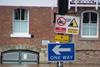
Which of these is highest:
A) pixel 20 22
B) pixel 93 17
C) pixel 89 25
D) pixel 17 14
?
pixel 17 14

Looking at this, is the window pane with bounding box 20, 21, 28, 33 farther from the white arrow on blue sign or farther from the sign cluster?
the white arrow on blue sign

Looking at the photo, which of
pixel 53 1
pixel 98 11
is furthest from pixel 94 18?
pixel 53 1

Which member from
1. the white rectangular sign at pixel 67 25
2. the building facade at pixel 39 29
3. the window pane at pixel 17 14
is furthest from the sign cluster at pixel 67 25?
the window pane at pixel 17 14

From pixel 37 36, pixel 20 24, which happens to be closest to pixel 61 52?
pixel 37 36

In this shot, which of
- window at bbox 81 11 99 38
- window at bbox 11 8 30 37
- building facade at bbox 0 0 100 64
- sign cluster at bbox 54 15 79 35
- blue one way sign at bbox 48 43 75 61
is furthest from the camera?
window at bbox 11 8 30 37

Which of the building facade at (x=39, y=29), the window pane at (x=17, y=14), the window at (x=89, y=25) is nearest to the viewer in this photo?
the building facade at (x=39, y=29)

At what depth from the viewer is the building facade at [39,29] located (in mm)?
32250

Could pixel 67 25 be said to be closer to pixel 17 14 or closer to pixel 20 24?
pixel 20 24

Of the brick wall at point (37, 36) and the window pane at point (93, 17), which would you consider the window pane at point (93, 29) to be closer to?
the window pane at point (93, 17)

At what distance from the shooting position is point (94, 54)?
32.2m

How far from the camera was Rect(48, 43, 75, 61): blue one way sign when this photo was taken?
12875mm

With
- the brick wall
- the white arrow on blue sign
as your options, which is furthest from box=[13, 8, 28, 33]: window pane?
the white arrow on blue sign

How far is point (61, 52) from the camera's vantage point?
509 inches

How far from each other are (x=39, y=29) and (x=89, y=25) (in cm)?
333
